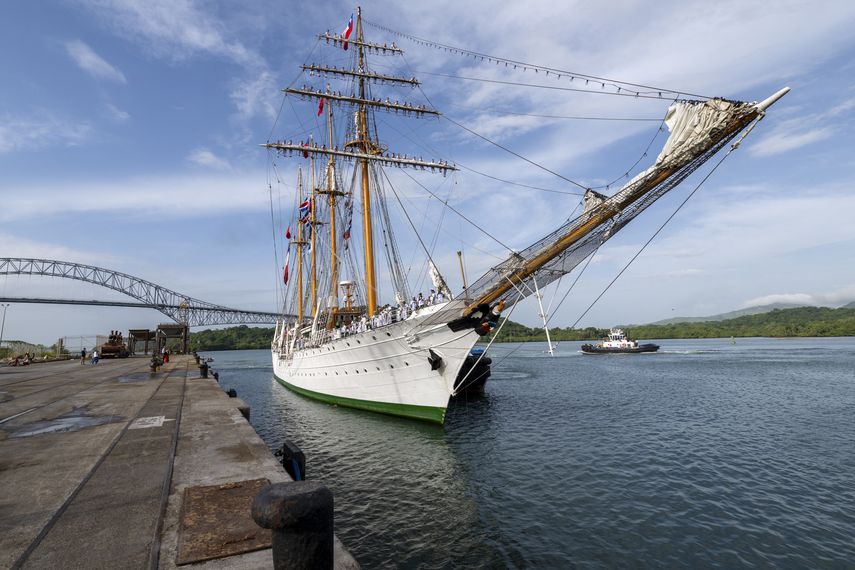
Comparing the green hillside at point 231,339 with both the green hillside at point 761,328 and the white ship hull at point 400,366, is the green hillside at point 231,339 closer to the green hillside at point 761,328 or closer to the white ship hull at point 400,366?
→ the green hillside at point 761,328

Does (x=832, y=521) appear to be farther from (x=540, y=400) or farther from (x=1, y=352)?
(x=1, y=352)

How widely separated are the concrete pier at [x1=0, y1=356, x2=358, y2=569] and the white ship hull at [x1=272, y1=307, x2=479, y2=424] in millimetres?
8221

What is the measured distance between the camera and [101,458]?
23.7 feet

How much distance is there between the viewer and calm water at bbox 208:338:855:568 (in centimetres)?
825

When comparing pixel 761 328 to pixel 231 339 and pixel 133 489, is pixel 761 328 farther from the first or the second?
pixel 231 339

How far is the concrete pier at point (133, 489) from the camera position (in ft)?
13.3

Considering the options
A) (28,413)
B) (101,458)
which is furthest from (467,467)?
(28,413)

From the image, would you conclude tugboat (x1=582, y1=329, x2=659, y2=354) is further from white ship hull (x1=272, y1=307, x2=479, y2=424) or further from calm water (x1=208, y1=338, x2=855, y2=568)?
white ship hull (x1=272, y1=307, x2=479, y2=424)

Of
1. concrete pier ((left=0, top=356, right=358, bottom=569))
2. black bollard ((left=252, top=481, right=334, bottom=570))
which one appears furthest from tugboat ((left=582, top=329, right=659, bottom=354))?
black bollard ((left=252, top=481, right=334, bottom=570))

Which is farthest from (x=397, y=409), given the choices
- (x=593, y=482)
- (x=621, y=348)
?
(x=621, y=348)

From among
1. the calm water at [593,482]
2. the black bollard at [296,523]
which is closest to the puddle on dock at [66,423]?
the calm water at [593,482]

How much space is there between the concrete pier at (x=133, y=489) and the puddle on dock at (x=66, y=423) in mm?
26

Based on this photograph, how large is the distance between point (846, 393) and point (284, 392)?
3903 centimetres

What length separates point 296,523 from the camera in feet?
7.82
